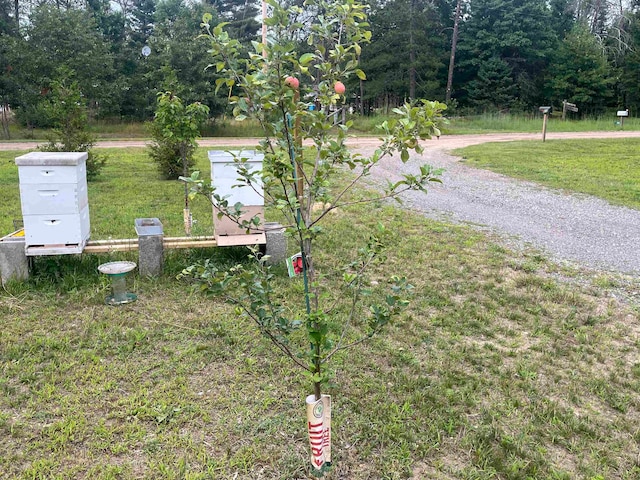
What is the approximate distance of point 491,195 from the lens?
31.6 feet

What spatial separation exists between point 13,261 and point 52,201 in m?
0.65

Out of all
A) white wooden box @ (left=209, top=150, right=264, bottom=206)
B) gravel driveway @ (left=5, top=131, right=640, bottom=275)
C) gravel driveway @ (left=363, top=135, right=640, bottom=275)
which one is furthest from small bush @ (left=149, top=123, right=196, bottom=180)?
white wooden box @ (left=209, top=150, right=264, bottom=206)

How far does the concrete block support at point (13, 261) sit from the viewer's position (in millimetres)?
4508

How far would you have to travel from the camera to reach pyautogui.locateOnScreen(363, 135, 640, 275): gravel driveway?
19.7 feet

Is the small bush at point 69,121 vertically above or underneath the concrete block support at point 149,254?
above

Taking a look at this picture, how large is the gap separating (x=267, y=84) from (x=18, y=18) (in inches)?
1341

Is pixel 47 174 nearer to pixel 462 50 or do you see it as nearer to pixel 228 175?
pixel 228 175

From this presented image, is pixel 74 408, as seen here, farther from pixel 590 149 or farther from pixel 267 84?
pixel 590 149

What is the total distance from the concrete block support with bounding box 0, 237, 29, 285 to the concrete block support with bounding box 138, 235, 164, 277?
92 centimetres

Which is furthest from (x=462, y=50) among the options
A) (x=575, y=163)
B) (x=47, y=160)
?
(x=47, y=160)

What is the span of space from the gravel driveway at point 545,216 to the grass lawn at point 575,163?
2.14 ft

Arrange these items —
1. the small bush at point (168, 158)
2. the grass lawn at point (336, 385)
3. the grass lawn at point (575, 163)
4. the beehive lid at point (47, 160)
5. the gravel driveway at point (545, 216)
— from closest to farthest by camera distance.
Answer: the grass lawn at point (336, 385) → the beehive lid at point (47, 160) → the gravel driveway at point (545, 216) → the grass lawn at point (575, 163) → the small bush at point (168, 158)

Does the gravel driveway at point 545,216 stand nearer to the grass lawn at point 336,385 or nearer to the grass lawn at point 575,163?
the grass lawn at point 575,163

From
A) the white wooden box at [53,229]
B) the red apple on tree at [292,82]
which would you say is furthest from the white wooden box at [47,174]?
the red apple on tree at [292,82]
